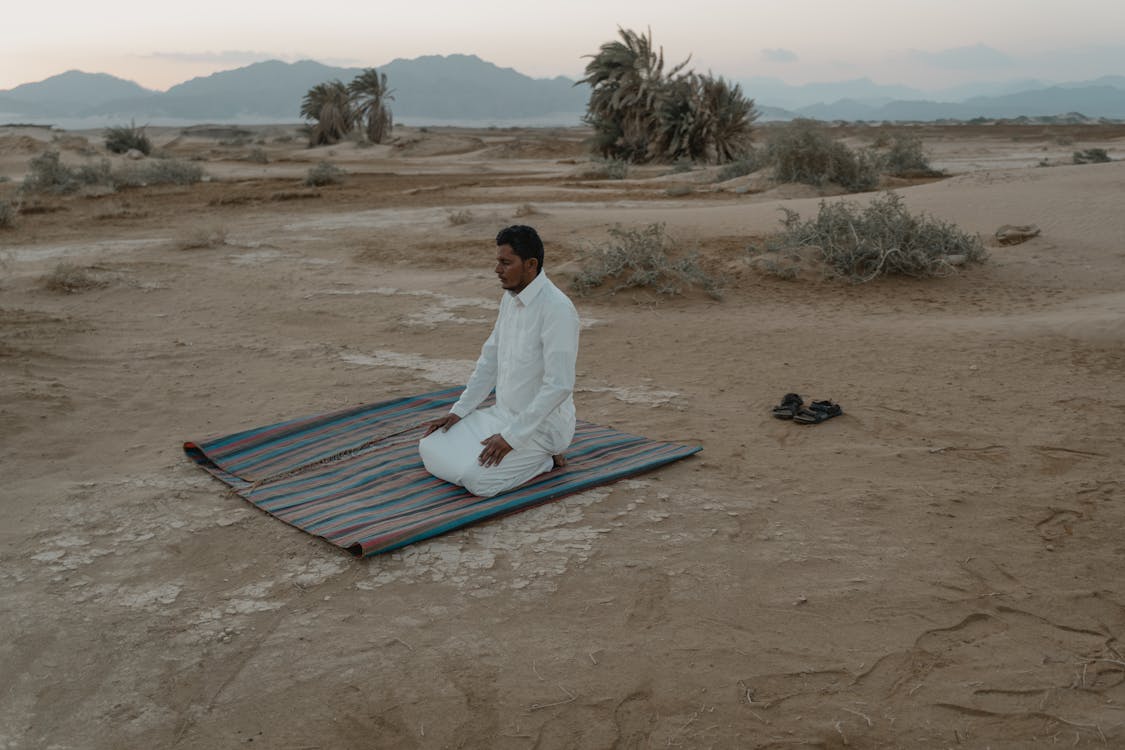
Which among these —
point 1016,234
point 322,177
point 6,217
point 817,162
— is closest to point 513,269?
point 1016,234

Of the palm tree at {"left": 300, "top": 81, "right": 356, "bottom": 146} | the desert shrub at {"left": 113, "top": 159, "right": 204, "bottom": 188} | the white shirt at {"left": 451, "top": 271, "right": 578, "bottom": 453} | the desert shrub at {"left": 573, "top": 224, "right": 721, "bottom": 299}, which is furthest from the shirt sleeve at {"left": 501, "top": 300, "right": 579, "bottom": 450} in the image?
the palm tree at {"left": 300, "top": 81, "right": 356, "bottom": 146}

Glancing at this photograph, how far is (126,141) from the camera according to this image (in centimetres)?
3114

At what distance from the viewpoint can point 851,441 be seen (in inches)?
200

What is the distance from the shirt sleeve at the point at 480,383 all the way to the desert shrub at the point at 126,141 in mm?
30005

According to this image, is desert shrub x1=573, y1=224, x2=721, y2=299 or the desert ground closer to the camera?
the desert ground

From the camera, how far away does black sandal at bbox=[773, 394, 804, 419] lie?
18.0 feet

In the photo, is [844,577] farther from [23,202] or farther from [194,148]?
[194,148]

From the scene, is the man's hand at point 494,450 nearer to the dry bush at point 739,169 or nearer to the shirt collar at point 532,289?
the shirt collar at point 532,289

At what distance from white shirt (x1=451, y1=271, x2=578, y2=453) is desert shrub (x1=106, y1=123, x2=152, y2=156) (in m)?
30.1

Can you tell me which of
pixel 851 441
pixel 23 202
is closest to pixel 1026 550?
pixel 851 441

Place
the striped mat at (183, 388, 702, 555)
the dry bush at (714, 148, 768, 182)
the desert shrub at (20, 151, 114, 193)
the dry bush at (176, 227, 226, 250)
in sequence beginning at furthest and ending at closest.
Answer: the dry bush at (714, 148, 768, 182) → the desert shrub at (20, 151, 114, 193) → the dry bush at (176, 227, 226, 250) → the striped mat at (183, 388, 702, 555)

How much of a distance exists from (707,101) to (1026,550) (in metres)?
23.0

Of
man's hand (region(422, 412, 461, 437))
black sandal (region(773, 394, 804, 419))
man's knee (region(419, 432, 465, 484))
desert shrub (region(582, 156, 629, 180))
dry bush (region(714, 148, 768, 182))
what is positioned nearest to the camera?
man's knee (region(419, 432, 465, 484))

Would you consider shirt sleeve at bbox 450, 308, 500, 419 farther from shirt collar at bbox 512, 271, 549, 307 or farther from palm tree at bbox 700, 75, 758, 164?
palm tree at bbox 700, 75, 758, 164
